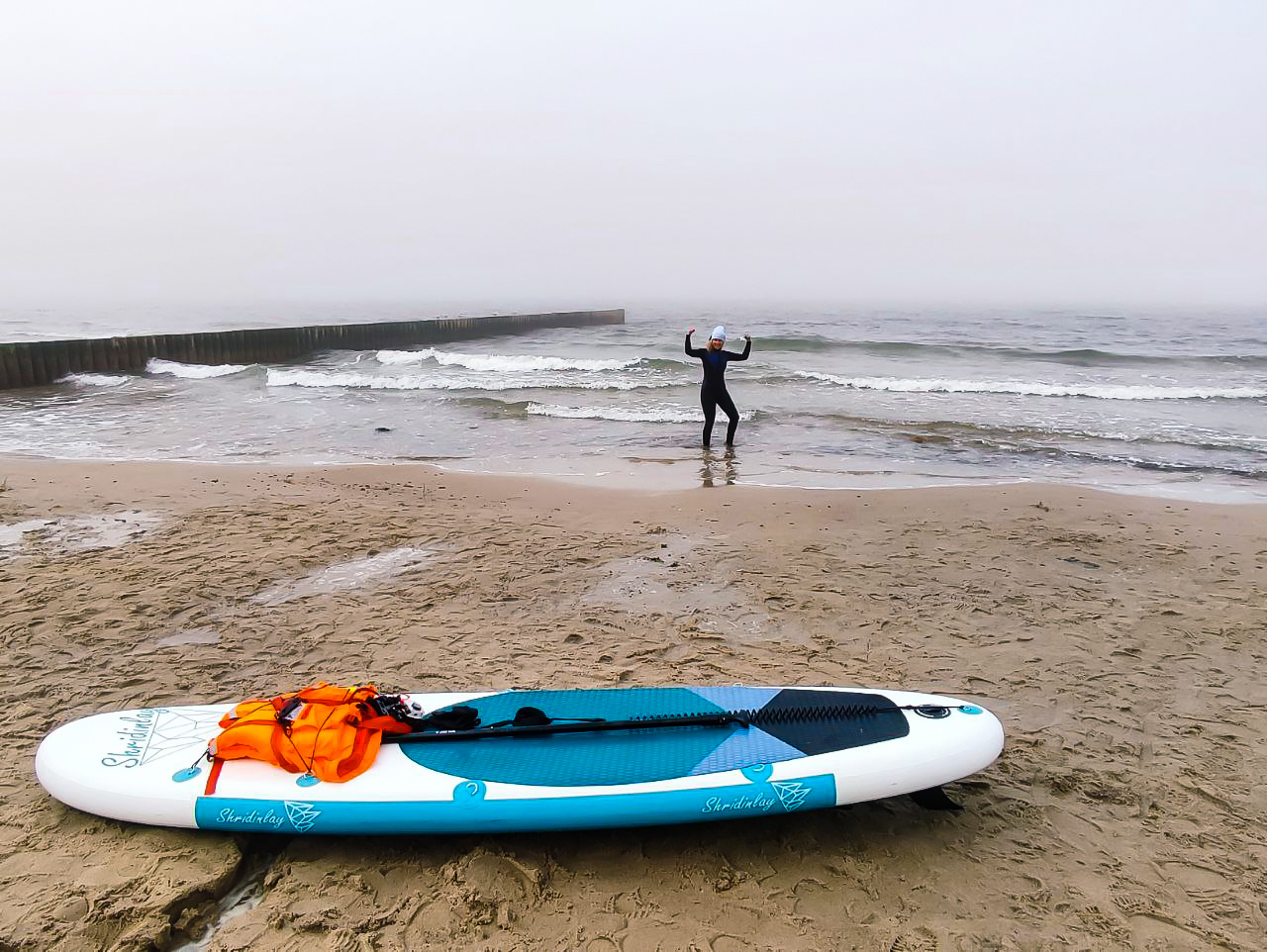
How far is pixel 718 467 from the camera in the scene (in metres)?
9.59

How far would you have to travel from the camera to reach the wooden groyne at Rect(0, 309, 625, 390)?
17.8 m

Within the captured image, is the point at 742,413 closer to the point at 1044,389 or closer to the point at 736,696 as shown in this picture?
the point at 1044,389

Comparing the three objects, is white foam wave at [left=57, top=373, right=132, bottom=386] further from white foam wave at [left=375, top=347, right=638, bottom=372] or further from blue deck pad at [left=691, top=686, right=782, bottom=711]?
blue deck pad at [left=691, top=686, right=782, bottom=711]

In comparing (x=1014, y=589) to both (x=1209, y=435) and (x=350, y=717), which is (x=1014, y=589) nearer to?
(x=350, y=717)

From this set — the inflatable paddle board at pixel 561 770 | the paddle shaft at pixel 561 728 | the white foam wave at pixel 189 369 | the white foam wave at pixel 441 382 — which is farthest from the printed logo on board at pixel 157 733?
the white foam wave at pixel 189 369

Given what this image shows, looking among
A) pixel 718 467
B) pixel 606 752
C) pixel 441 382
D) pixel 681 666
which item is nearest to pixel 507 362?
pixel 441 382

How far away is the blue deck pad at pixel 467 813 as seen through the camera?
108 inches

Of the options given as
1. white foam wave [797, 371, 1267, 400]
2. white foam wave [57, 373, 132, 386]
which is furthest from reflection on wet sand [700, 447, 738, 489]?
white foam wave [57, 373, 132, 386]

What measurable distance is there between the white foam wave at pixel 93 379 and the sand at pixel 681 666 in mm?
11770

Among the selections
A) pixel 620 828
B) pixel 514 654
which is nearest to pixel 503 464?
pixel 514 654

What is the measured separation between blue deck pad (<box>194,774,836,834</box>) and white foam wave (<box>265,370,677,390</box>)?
1528 centimetres

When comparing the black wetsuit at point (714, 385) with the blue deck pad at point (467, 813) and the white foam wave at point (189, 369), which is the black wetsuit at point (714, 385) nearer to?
the blue deck pad at point (467, 813)

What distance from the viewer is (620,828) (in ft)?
9.61

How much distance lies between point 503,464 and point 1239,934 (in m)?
8.48
